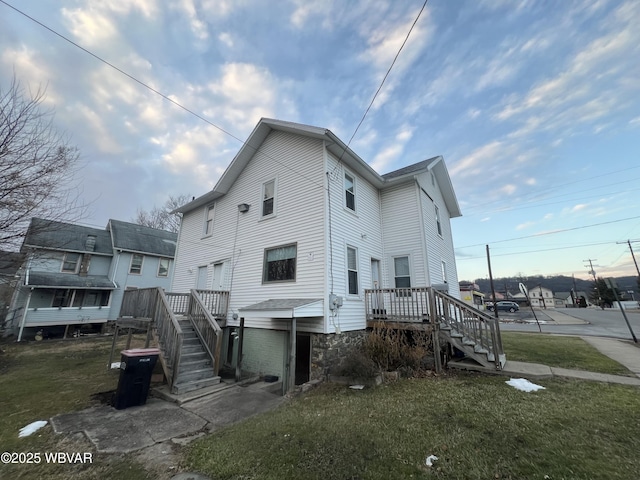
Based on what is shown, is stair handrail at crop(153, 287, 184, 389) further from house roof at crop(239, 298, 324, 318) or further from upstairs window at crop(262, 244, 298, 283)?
upstairs window at crop(262, 244, 298, 283)

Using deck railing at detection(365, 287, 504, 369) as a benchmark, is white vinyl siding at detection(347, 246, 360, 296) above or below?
above

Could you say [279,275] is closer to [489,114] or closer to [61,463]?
[61,463]

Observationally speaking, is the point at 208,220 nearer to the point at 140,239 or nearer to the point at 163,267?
the point at 163,267

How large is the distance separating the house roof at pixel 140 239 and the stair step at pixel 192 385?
19.0 metres

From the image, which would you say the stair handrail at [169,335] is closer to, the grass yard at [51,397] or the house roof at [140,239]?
the grass yard at [51,397]

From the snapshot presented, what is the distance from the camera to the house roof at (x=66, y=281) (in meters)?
16.4

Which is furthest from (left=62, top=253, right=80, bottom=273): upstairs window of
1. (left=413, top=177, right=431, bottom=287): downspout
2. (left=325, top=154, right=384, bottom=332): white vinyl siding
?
(left=413, top=177, right=431, bottom=287): downspout

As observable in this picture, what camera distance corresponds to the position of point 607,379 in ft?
20.1

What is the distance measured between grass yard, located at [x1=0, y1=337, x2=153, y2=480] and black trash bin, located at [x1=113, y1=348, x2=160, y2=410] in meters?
1.01

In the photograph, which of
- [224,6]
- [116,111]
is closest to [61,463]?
[116,111]

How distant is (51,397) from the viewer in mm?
6336

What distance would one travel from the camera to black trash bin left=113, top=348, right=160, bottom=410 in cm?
563

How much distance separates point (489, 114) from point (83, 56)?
13.9 m

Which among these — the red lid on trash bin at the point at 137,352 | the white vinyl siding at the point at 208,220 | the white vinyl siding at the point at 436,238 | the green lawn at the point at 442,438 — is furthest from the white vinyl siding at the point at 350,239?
the white vinyl siding at the point at 208,220
